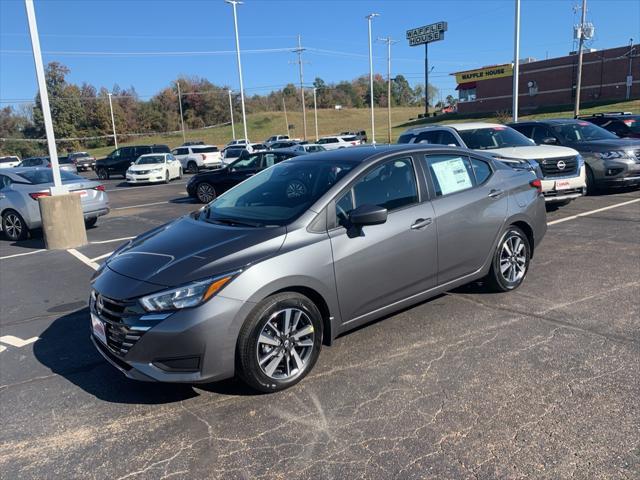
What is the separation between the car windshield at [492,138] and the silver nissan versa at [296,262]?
563 cm

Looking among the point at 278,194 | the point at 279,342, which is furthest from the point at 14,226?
the point at 279,342

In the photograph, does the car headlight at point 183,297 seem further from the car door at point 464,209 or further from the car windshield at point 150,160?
the car windshield at point 150,160

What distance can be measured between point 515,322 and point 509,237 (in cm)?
101

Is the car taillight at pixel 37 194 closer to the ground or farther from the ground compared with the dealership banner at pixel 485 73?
closer to the ground

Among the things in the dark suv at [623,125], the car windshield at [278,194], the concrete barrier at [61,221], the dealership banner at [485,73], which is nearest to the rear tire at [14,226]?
the concrete barrier at [61,221]

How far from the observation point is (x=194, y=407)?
11.5 feet

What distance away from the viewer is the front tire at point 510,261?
5.21 m

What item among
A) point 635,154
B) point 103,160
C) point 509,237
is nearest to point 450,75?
point 103,160

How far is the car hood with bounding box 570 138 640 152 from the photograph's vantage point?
11.3 metres

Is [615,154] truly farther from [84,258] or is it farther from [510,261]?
[84,258]

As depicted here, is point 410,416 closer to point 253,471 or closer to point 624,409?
point 253,471

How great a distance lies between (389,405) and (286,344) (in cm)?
80

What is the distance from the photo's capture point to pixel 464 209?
475 centimetres

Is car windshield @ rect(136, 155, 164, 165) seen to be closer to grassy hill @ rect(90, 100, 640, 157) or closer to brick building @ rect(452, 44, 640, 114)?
brick building @ rect(452, 44, 640, 114)
